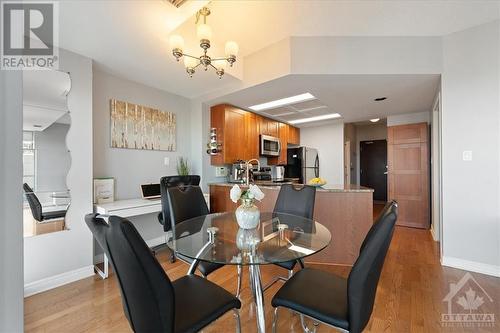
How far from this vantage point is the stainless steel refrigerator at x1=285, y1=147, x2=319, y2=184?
17.0ft

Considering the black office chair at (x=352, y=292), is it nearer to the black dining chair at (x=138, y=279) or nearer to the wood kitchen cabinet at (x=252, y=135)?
the black dining chair at (x=138, y=279)

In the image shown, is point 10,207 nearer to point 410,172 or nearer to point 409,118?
point 410,172

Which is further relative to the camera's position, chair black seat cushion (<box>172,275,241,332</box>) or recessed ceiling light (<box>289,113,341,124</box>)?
recessed ceiling light (<box>289,113,341,124</box>)

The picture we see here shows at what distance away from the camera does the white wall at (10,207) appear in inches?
17.8

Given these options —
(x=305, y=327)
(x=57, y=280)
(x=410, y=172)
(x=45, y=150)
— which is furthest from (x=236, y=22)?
(x=410, y=172)

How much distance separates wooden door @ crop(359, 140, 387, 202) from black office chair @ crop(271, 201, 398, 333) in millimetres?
5865

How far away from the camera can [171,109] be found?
3543mm

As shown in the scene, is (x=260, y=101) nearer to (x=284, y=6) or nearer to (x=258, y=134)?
(x=258, y=134)

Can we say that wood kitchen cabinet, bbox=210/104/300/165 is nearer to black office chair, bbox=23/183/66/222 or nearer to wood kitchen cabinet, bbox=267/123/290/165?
wood kitchen cabinet, bbox=267/123/290/165

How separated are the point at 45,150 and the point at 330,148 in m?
5.13

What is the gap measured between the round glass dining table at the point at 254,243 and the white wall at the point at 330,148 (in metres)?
3.83

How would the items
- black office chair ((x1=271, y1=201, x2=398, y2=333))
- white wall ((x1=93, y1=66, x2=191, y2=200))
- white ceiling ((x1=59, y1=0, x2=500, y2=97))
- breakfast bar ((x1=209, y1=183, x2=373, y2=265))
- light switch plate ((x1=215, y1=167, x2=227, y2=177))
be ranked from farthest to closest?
light switch plate ((x1=215, y1=167, x2=227, y2=177))
white wall ((x1=93, y1=66, x2=191, y2=200))
breakfast bar ((x1=209, y1=183, x2=373, y2=265))
white ceiling ((x1=59, y1=0, x2=500, y2=97))
black office chair ((x1=271, y1=201, x2=398, y2=333))

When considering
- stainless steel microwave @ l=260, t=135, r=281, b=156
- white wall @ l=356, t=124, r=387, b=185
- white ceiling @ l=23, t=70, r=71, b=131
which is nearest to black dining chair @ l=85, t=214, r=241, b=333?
white ceiling @ l=23, t=70, r=71, b=131

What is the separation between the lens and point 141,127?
314 cm
